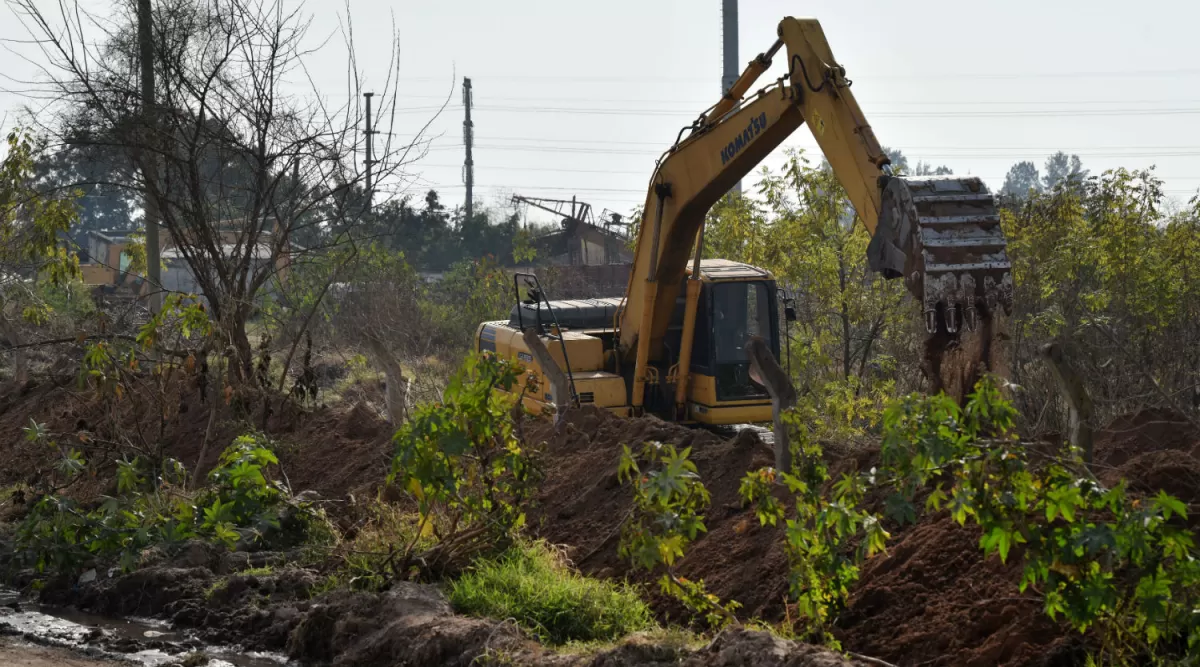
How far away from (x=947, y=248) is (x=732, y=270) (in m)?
6.32

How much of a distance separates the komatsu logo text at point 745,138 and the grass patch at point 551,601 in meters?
4.72

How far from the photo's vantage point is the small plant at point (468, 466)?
340 inches

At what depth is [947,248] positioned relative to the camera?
8.53 m

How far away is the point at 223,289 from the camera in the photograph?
558 inches

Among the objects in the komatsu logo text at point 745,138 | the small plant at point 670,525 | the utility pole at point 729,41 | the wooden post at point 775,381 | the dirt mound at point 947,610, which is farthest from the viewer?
the utility pole at point 729,41

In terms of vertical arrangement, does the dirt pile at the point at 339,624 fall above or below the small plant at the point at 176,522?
below

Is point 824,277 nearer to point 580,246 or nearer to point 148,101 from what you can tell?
point 148,101

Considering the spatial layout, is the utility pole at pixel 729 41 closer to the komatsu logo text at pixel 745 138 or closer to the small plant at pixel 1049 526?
the komatsu logo text at pixel 745 138

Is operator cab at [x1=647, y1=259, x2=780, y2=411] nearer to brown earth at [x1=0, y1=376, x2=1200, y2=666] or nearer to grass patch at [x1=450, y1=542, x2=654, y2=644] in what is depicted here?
brown earth at [x1=0, y1=376, x2=1200, y2=666]

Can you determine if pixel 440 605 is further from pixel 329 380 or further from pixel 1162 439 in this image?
pixel 329 380

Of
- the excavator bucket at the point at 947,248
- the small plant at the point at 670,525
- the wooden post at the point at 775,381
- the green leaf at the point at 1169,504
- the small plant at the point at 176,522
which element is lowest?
the small plant at the point at 176,522

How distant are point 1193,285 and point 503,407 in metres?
9.36

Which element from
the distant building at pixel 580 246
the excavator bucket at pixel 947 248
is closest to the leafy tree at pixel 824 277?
the excavator bucket at pixel 947 248

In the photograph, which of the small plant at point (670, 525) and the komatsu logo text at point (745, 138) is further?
the komatsu logo text at point (745, 138)
